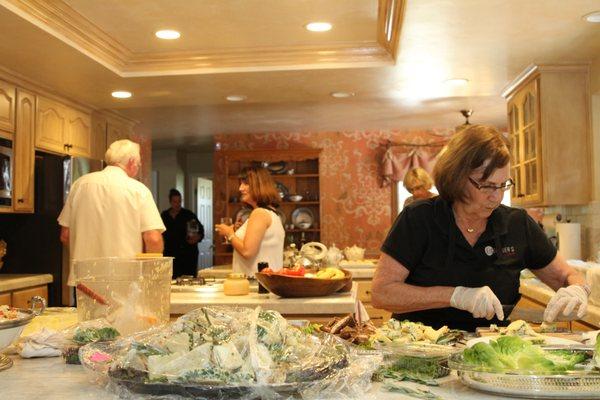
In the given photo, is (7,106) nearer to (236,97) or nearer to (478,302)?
(236,97)

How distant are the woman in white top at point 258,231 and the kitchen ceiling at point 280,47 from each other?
3.12 feet

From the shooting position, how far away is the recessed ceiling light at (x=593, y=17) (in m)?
3.35

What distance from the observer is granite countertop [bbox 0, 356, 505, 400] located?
1.17 meters

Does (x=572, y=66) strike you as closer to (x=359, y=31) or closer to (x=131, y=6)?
(x=359, y=31)

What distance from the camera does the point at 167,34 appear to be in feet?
13.2

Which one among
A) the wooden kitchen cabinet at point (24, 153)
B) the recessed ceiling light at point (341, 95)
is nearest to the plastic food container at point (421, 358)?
the wooden kitchen cabinet at point (24, 153)

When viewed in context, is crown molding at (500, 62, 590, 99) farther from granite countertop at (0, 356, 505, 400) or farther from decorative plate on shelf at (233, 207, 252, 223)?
decorative plate on shelf at (233, 207, 252, 223)

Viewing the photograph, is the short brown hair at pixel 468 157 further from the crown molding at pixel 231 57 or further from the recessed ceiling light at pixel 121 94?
the recessed ceiling light at pixel 121 94

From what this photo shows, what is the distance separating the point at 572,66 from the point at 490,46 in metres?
0.76

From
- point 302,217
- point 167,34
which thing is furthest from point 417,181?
point 302,217

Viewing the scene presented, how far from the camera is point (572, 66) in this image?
4363 millimetres

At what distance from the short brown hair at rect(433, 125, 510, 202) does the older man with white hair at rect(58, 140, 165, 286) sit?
6.39ft

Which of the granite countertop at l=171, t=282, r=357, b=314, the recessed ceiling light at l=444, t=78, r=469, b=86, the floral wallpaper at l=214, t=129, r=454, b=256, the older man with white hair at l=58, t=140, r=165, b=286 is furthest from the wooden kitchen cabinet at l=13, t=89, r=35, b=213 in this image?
the floral wallpaper at l=214, t=129, r=454, b=256

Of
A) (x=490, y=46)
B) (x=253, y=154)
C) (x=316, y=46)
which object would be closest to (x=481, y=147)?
(x=490, y=46)
